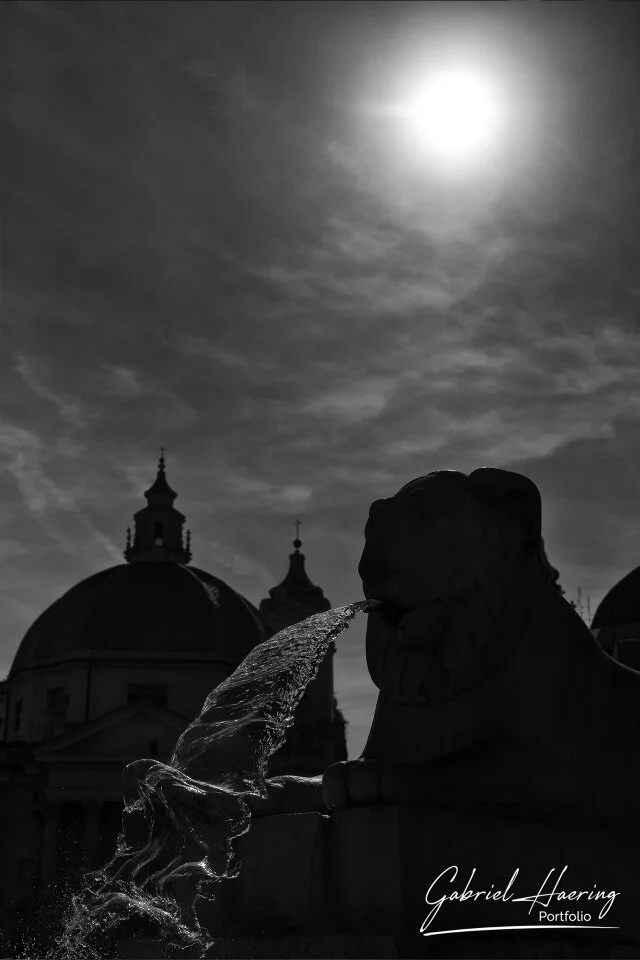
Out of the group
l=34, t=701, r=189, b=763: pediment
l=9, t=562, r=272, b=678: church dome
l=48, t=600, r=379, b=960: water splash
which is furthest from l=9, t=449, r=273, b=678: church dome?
l=48, t=600, r=379, b=960: water splash

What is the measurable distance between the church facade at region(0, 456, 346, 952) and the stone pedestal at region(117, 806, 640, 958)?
40.2 metres

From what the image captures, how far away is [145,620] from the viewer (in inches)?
2279

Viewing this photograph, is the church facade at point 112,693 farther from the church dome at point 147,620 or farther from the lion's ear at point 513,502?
the lion's ear at point 513,502

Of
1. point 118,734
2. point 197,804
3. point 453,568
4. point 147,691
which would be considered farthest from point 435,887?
point 147,691

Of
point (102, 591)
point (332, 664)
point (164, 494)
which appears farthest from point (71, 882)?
point (164, 494)

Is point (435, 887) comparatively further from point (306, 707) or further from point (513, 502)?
point (306, 707)

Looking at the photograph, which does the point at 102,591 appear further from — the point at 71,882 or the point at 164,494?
the point at 71,882

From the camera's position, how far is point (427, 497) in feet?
17.9

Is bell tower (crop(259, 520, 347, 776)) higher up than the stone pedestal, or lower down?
higher up

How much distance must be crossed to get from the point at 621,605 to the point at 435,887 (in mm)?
36426

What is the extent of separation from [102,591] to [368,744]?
56069 mm

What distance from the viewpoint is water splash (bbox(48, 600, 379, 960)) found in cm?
543

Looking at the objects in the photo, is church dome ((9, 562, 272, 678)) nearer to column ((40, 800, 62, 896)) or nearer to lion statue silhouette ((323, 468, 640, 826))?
column ((40, 800, 62, 896))

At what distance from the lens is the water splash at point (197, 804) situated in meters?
5.43
